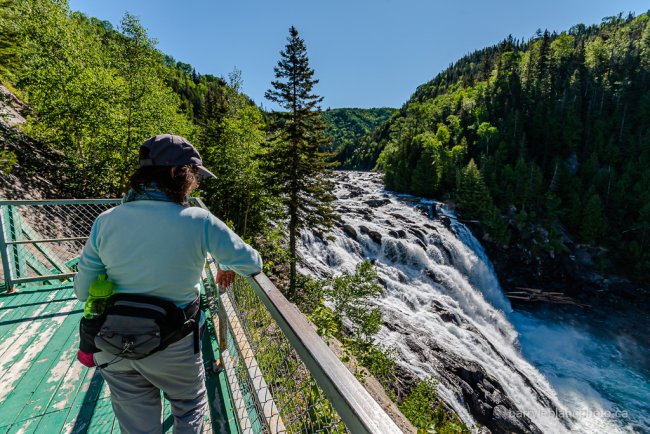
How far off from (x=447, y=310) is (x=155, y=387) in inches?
816

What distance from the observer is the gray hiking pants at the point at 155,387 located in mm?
1804

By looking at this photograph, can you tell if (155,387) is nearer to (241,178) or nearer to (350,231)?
(241,178)

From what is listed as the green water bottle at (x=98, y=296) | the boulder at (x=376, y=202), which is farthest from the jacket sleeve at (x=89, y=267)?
the boulder at (x=376, y=202)

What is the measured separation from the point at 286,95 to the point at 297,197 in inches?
245

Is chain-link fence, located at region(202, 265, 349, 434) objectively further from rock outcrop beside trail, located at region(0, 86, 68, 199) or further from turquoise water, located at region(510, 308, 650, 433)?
turquoise water, located at region(510, 308, 650, 433)

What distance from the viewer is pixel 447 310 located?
19.8m

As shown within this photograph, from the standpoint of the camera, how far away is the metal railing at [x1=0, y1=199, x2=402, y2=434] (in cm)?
121

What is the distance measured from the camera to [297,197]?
18.8 metres

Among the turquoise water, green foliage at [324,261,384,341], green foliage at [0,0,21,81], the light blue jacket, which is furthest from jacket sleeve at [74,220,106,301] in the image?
the turquoise water

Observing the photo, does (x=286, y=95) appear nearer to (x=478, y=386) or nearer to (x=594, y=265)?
(x=478, y=386)

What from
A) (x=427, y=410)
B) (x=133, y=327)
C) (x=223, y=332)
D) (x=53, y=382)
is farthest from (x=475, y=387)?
(x=133, y=327)

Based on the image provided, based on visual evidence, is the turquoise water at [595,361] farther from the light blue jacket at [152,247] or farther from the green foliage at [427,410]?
the light blue jacket at [152,247]

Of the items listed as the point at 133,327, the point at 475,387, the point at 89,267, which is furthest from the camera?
the point at 475,387

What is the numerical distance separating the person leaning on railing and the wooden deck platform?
125 cm
